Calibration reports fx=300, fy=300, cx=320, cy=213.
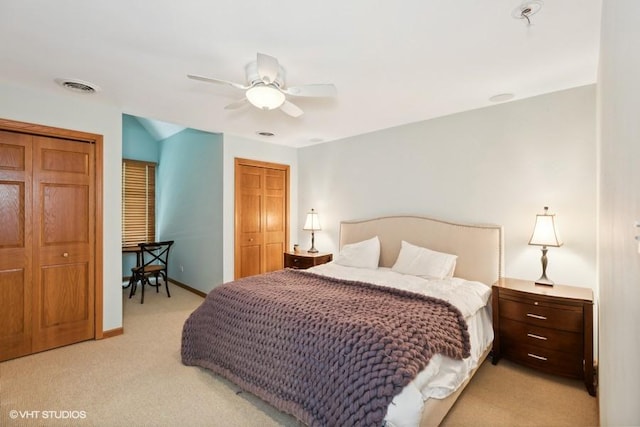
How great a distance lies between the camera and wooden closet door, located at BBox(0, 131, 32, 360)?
2725 millimetres

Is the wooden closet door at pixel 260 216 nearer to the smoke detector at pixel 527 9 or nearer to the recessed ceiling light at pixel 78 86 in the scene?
the recessed ceiling light at pixel 78 86

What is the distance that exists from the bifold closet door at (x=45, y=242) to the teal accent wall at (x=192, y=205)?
4.99 feet

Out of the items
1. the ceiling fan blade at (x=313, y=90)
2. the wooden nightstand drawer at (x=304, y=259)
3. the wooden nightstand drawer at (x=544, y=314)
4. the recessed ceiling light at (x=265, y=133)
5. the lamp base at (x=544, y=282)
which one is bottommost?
the wooden nightstand drawer at (x=544, y=314)

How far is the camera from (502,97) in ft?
9.61

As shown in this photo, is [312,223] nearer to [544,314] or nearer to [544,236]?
Answer: [544,236]

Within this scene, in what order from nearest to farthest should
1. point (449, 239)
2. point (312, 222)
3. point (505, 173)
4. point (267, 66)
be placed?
point (267, 66) → point (505, 173) → point (449, 239) → point (312, 222)

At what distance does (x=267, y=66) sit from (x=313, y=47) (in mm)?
371

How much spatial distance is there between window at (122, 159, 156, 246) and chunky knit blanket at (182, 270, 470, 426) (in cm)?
367

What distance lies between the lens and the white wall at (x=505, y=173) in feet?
8.73

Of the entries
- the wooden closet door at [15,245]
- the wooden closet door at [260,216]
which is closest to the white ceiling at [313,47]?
the wooden closet door at [15,245]

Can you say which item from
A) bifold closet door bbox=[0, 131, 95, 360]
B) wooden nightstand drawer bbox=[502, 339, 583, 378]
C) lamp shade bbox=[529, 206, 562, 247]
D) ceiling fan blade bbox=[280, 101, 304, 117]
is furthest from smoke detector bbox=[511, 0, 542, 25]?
bifold closet door bbox=[0, 131, 95, 360]

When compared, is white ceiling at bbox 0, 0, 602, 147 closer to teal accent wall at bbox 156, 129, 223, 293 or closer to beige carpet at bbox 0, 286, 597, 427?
teal accent wall at bbox 156, 129, 223, 293

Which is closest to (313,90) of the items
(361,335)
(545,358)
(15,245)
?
(361,335)

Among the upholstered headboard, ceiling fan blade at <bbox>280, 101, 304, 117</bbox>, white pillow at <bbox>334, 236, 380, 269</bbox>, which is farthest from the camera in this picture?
white pillow at <bbox>334, 236, 380, 269</bbox>
